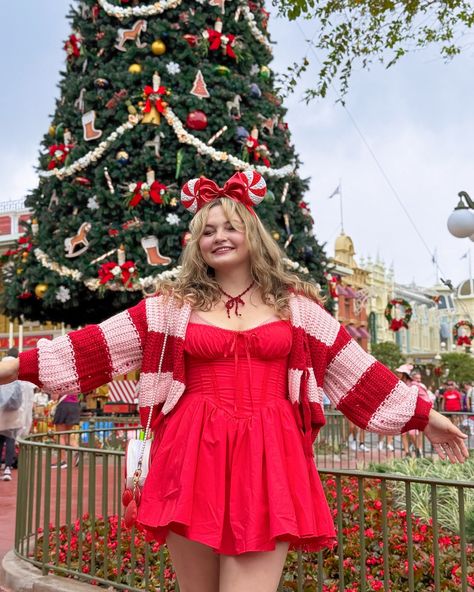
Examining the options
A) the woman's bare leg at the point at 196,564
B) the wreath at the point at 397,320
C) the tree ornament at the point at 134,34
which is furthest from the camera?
the wreath at the point at 397,320

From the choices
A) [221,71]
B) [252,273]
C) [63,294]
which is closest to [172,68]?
[221,71]

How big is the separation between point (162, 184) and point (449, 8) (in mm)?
5207

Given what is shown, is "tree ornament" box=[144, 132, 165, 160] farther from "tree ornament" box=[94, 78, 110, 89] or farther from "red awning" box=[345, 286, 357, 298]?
"red awning" box=[345, 286, 357, 298]

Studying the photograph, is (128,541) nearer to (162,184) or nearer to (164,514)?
(164,514)

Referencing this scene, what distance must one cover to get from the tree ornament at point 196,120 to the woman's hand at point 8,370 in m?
9.62

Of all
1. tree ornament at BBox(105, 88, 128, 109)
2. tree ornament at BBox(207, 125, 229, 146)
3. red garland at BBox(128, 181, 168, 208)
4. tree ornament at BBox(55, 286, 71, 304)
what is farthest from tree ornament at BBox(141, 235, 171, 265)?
tree ornament at BBox(105, 88, 128, 109)

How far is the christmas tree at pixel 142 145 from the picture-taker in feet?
39.3

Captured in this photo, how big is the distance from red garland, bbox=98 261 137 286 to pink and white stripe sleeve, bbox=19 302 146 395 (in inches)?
344

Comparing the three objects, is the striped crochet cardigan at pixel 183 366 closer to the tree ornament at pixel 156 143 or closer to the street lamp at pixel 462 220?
the street lamp at pixel 462 220

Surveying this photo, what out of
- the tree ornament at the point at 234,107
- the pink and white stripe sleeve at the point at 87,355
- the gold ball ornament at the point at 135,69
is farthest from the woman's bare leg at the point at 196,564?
the gold ball ornament at the point at 135,69

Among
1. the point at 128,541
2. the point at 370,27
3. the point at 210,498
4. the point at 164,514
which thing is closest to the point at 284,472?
the point at 210,498

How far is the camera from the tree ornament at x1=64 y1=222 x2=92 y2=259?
12.2 meters

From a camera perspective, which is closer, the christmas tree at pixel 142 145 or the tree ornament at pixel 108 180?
the christmas tree at pixel 142 145

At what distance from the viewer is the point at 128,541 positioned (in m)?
5.35
